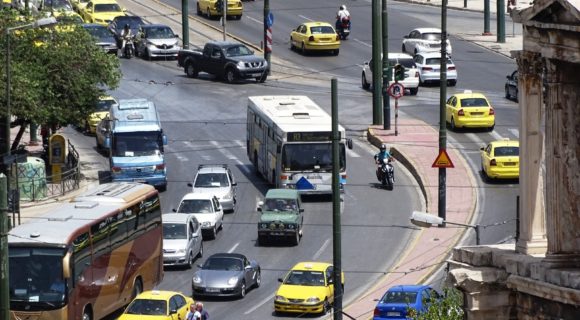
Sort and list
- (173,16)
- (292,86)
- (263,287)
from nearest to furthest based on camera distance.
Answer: (263,287)
(292,86)
(173,16)

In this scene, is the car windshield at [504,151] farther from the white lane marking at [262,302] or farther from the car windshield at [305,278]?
the car windshield at [305,278]

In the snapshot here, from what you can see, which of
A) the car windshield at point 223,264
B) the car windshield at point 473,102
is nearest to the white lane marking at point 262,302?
the car windshield at point 223,264

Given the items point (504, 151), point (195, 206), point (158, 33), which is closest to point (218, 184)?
point (195, 206)

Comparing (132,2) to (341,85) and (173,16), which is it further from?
(341,85)

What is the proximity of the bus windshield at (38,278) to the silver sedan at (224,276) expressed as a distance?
288 inches

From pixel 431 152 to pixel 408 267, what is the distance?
14.5 m

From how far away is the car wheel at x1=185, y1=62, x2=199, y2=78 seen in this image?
85.0 metres

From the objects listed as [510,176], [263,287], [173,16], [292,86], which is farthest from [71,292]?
[173,16]

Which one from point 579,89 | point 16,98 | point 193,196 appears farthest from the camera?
point 16,98

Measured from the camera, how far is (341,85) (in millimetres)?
83562

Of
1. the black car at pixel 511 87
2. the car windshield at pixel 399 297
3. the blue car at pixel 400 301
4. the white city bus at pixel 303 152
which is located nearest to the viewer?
the blue car at pixel 400 301

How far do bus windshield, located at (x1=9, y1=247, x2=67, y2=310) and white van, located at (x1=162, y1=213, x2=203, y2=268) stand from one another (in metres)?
10.2

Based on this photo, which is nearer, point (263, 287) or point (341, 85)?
point (263, 287)

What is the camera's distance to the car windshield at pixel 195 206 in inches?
2346
